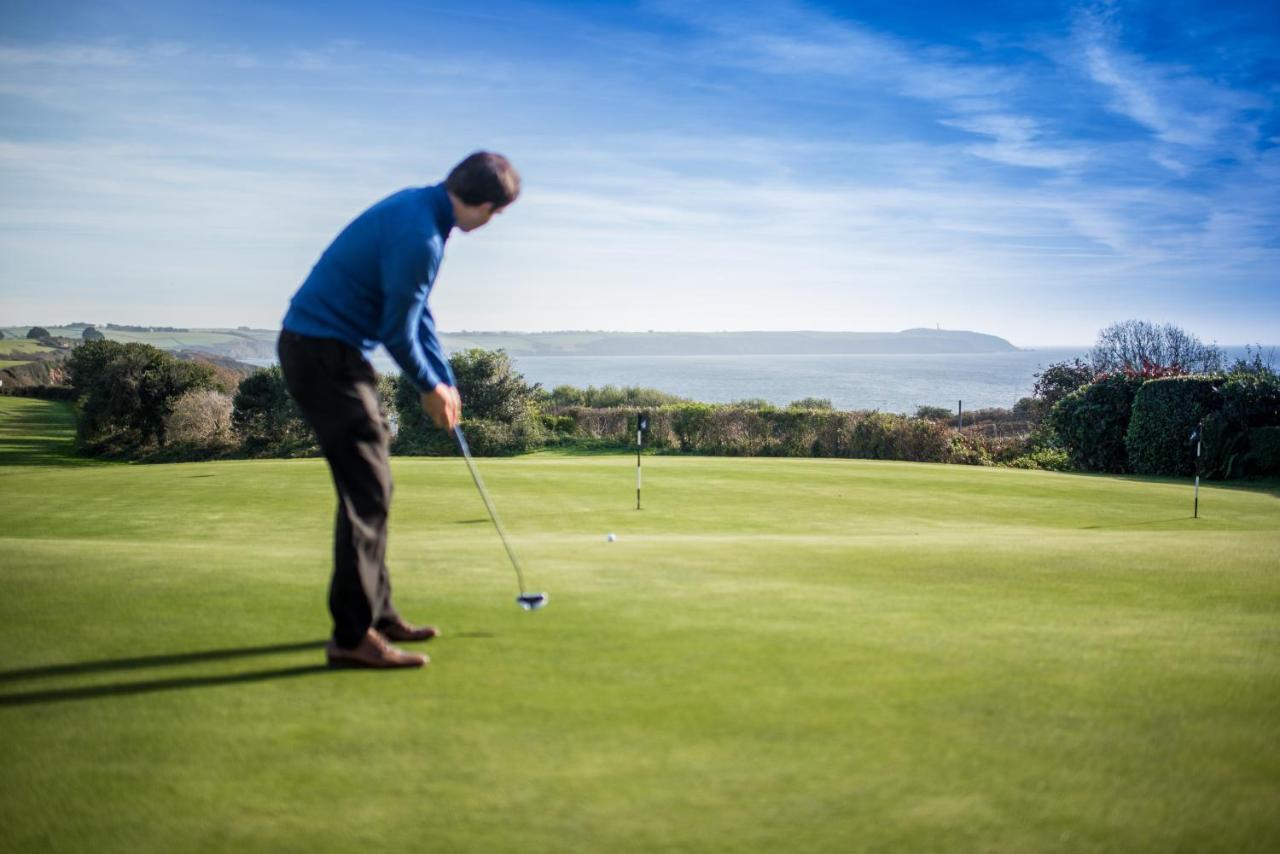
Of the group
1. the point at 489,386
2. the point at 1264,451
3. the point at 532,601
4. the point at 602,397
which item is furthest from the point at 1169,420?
the point at 602,397

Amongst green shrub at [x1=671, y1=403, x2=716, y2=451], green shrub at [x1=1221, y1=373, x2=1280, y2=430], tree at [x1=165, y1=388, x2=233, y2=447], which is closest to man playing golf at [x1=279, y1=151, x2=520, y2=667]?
green shrub at [x1=1221, y1=373, x2=1280, y2=430]

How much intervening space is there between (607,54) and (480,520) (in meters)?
17.2

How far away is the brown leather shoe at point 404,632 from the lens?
13.2ft

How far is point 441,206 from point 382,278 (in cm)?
44

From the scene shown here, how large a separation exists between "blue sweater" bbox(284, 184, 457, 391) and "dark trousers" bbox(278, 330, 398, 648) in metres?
0.11

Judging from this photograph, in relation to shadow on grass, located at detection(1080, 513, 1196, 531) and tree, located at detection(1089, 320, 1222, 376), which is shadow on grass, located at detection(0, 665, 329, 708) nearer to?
shadow on grass, located at detection(1080, 513, 1196, 531)

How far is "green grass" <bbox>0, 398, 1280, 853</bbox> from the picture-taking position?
7.28ft

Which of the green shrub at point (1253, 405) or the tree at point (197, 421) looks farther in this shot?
the tree at point (197, 421)

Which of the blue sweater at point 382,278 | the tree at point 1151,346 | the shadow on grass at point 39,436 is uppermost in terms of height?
the tree at point 1151,346

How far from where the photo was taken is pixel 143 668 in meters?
3.51

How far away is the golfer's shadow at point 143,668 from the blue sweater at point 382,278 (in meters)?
1.39

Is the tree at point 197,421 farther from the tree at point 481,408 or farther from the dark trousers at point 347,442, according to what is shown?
the dark trousers at point 347,442

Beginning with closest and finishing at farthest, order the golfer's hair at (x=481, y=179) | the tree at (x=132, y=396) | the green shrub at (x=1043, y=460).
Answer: the golfer's hair at (x=481, y=179) < the green shrub at (x=1043, y=460) < the tree at (x=132, y=396)

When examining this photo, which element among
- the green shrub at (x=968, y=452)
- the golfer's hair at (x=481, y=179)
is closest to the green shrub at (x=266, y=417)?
the green shrub at (x=968, y=452)
